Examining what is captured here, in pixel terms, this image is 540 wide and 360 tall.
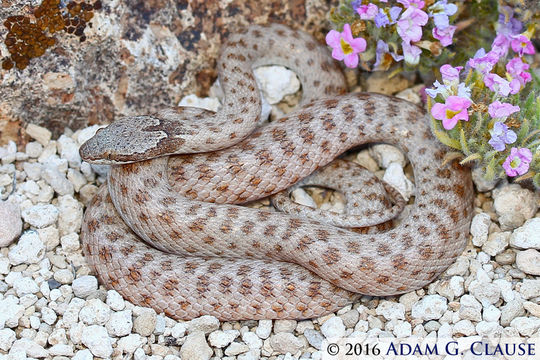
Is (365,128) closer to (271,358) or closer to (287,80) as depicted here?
(287,80)

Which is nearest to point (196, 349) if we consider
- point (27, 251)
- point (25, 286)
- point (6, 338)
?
point (6, 338)

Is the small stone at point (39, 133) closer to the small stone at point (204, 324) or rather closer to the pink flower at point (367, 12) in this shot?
the small stone at point (204, 324)

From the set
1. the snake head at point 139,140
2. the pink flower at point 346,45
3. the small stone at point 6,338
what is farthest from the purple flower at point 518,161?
the small stone at point 6,338

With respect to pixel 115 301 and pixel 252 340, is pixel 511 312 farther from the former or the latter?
pixel 115 301

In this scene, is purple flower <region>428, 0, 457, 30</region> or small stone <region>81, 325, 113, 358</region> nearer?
small stone <region>81, 325, 113, 358</region>

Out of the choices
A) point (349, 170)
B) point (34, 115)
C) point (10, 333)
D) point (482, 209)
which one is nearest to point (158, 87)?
point (34, 115)

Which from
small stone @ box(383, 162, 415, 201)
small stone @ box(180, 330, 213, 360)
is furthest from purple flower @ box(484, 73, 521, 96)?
small stone @ box(180, 330, 213, 360)

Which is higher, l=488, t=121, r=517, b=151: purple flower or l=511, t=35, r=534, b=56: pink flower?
l=511, t=35, r=534, b=56: pink flower

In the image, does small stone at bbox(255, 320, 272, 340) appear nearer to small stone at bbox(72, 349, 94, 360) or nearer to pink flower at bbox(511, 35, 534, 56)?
small stone at bbox(72, 349, 94, 360)
